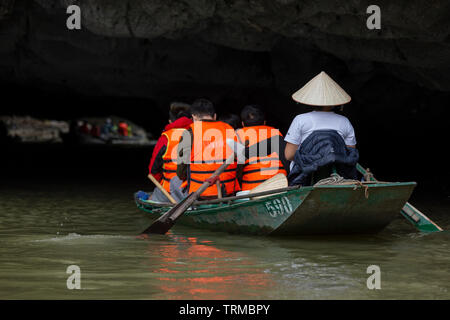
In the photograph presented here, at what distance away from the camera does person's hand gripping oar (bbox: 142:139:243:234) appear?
23.6 feet

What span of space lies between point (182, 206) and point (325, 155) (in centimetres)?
167

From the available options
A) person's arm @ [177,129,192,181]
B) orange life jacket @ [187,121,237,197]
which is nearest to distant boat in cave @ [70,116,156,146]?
person's arm @ [177,129,192,181]

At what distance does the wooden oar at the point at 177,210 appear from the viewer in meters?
7.19

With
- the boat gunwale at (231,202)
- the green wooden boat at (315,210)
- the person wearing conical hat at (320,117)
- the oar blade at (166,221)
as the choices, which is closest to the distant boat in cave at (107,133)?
the boat gunwale at (231,202)

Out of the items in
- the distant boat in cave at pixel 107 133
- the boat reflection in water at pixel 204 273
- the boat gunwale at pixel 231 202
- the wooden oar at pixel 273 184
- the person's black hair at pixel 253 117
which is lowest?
the boat reflection in water at pixel 204 273

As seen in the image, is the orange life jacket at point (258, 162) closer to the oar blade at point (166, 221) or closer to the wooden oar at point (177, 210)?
the wooden oar at point (177, 210)

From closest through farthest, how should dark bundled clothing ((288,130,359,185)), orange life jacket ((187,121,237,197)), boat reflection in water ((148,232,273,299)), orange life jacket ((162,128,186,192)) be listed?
boat reflection in water ((148,232,273,299))
dark bundled clothing ((288,130,359,185))
orange life jacket ((187,121,237,197))
orange life jacket ((162,128,186,192))

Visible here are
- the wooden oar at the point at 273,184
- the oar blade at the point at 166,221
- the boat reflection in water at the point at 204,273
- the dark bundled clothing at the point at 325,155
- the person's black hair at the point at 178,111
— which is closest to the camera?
the boat reflection in water at the point at 204,273

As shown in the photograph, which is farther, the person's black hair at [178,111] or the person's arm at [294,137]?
the person's black hair at [178,111]

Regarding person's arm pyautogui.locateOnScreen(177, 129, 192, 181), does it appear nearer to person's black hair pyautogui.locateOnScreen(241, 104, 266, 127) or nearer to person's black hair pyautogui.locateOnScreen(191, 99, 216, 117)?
person's black hair pyautogui.locateOnScreen(191, 99, 216, 117)

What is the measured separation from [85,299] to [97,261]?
1.29m

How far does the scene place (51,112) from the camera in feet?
116

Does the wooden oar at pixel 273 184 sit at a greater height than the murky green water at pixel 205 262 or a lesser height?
greater
